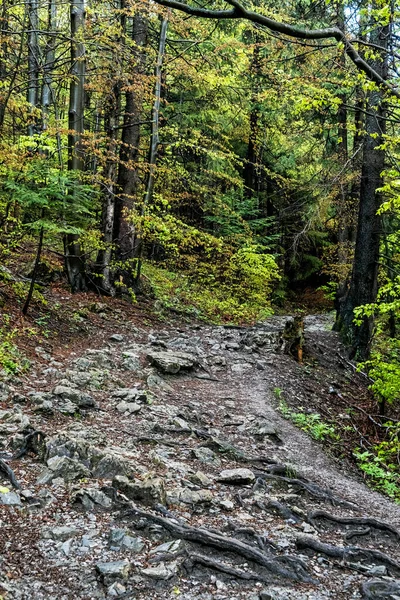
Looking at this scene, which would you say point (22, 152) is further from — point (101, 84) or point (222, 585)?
point (222, 585)

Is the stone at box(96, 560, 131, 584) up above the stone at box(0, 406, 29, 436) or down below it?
below

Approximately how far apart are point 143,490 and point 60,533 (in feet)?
2.82

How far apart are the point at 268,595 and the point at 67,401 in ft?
12.0

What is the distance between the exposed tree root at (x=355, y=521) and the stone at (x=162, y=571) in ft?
5.90

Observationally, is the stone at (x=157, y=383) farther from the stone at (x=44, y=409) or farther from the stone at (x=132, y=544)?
the stone at (x=132, y=544)

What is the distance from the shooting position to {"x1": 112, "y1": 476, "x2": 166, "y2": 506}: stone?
421 centimetres

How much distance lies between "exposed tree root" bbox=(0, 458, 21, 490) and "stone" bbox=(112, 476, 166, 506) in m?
0.83

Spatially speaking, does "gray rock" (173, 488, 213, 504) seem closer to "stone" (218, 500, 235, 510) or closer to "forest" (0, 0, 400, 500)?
"stone" (218, 500, 235, 510)

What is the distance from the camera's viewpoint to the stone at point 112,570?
10.5ft

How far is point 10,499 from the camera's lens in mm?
3836

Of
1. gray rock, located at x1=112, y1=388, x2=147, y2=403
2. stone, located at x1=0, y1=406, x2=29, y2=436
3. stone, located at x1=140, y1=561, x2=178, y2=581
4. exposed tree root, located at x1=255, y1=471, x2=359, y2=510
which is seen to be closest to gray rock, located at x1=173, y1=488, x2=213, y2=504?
stone, located at x1=140, y1=561, x2=178, y2=581

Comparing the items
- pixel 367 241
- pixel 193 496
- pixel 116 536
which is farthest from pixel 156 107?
pixel 116 536

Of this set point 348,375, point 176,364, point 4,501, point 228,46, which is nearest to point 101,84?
point 228,46

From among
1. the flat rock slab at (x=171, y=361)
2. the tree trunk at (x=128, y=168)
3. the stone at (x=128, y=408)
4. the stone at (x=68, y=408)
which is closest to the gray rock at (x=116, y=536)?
the stone at (x=68, y=408)
